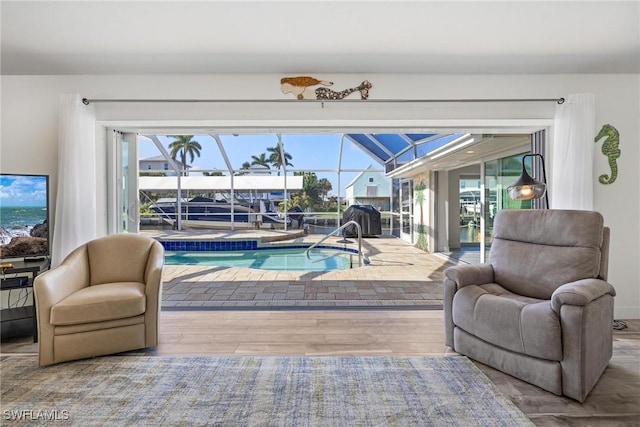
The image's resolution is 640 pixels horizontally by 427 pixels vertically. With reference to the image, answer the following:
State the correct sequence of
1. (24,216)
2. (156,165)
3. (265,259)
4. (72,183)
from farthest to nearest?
(156,165) → (265,259) → (72,183) → (24,216)

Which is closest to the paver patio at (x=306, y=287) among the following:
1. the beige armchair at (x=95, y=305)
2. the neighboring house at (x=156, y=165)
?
the beige armchair at (x=95, y=305)

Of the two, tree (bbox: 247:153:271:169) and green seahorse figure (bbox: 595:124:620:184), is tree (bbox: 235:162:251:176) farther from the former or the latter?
green seahorse figure (bbox: 595:124:620:184)

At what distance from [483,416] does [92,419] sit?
207 cm

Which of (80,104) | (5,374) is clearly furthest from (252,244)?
(5,374)

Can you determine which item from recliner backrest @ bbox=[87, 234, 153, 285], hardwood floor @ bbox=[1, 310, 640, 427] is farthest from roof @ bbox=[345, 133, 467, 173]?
recliner backrest @ bbox=[87, 234, 153, 285]

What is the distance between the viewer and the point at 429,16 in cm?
240

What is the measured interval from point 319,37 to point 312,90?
650 mm

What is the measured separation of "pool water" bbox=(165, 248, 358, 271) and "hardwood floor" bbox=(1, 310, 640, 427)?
2.54m

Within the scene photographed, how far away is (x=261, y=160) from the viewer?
10984 millimetres

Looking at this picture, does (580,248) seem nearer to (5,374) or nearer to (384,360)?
(384,360)

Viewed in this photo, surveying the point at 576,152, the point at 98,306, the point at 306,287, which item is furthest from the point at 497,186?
the point at 98,306

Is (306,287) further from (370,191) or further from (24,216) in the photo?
(370,191)

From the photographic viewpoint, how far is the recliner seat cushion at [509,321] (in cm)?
197

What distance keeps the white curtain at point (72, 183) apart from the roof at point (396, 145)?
5.21 m
